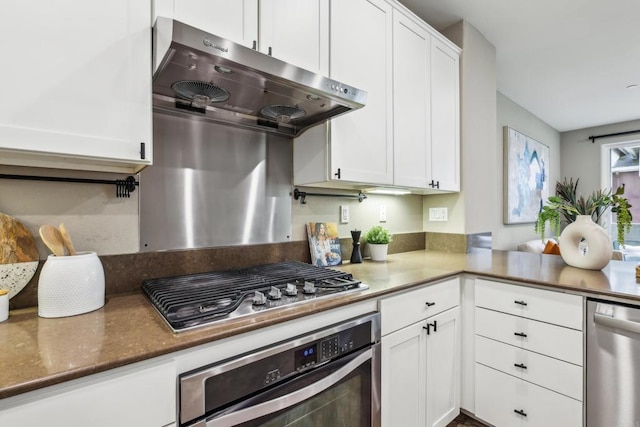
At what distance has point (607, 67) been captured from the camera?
3049 millimetres

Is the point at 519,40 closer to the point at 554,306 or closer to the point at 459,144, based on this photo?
the point at 459,144

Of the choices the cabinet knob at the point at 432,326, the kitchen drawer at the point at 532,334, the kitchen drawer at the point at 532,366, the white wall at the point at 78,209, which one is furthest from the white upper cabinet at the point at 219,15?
the kitchen drawer at the point at 532,366

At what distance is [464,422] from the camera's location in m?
1.77

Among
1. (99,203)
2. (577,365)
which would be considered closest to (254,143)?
(99,203)

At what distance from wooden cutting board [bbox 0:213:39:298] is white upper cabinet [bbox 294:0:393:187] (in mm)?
1158

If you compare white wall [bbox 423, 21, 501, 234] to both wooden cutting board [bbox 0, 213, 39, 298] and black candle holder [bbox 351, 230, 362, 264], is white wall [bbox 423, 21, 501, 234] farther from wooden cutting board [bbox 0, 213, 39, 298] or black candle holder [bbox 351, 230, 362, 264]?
wooden cutting board [bbox 0, 213, 39, 298]

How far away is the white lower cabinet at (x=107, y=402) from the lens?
0.61 m

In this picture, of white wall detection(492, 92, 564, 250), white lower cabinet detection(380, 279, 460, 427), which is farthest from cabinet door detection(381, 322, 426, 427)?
white wall detection(492, 92, 564, 250)

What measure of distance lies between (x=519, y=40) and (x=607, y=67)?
4.05ft

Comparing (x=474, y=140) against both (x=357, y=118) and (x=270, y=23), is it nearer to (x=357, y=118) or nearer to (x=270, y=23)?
(x=357, y=118)

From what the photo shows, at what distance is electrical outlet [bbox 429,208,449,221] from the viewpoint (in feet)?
8.22

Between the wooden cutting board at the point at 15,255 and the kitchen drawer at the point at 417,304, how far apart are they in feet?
4.23

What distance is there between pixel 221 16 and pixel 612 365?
2177 millimetres

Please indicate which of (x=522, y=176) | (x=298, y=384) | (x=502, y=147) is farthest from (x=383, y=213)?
(x=522, y=176)
